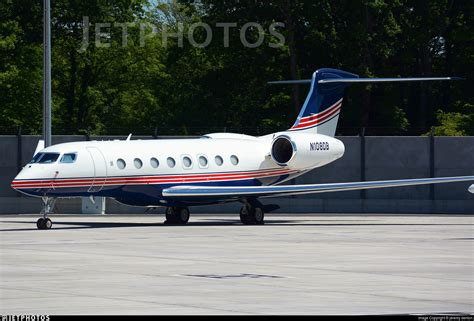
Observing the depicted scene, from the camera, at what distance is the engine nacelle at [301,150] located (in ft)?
126

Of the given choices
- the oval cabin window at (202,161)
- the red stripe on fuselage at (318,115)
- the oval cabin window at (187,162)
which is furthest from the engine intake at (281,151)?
the oval cabin window at (187,162)

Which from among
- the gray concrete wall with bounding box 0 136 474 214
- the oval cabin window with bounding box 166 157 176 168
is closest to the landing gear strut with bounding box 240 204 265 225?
the oval cabin window with bounding box 166 157 176 168

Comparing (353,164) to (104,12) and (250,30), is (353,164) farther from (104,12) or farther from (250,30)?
(104,12)

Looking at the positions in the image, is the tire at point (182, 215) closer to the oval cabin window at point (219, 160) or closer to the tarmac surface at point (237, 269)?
the oval cabin window at point (219, 160)

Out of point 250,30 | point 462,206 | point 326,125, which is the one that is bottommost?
point 462,206

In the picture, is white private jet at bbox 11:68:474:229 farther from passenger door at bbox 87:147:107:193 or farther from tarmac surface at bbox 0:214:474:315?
tarmac surface at bbox 0:214:474:315

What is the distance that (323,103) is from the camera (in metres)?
41.0

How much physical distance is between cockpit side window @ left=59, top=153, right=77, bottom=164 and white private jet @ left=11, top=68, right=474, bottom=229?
28 millimetres

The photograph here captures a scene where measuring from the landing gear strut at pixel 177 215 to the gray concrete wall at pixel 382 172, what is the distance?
7.88 metres

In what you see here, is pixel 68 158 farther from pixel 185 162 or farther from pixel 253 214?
pixel 253 214


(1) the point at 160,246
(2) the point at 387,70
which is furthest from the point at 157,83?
(1) the point at 160,246

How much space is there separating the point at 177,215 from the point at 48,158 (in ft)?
16.6

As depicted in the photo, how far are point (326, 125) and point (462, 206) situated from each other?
24.0 ft

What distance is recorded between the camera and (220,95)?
6888 cm
